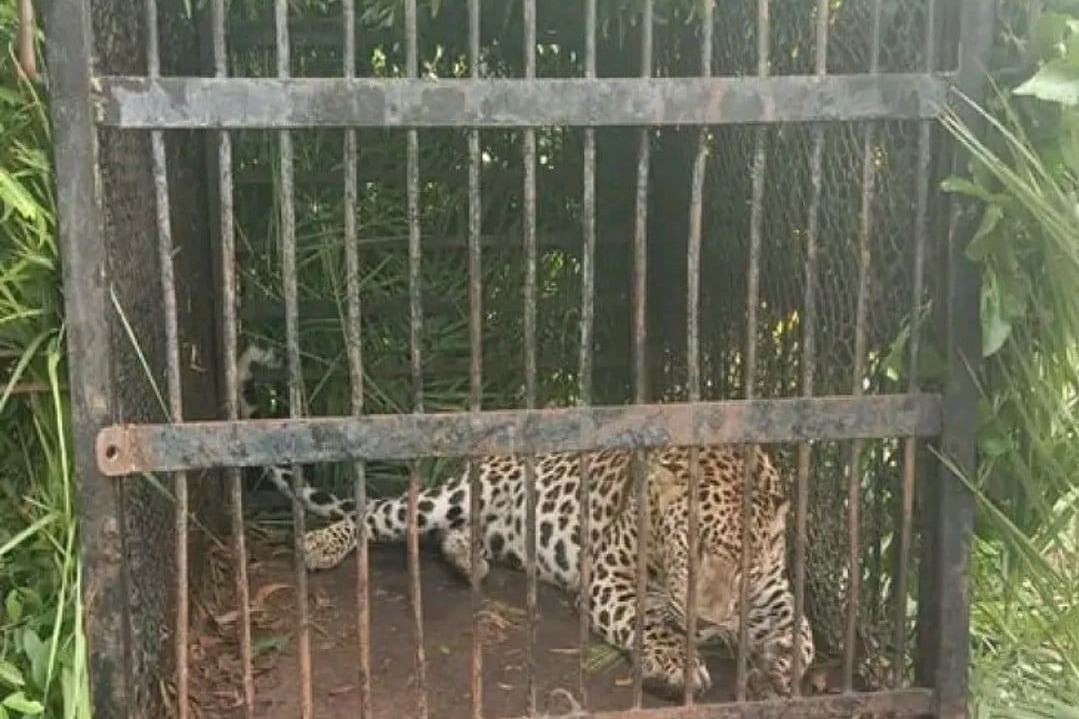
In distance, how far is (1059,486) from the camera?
8.86 ft

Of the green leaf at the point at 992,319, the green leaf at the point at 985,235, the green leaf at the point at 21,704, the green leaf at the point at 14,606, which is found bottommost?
the green leaf at the point at 21,704

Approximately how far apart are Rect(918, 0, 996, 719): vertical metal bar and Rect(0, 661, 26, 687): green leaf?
1.73 metres

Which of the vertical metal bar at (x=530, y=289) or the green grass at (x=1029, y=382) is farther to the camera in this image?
the green grass at (x=1029, y=382)

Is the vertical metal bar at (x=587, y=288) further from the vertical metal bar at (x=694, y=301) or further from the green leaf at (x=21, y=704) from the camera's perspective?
the green leaf at (x=21, y=704)

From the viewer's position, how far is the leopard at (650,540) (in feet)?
10.6

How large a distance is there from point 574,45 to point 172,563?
198 cm

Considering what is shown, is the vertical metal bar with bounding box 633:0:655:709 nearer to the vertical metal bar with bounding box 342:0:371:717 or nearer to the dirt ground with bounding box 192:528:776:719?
the dirt ground with bounding box 192:528:776:719

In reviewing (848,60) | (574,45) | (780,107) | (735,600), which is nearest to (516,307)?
(574,45)

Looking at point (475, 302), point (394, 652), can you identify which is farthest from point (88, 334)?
point (394, 652)

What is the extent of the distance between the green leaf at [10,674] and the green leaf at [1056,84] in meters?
2.02

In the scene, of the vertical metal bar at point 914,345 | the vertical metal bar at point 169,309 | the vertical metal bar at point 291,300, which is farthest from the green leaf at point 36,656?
Answer: the vertical metal bar at point 914,345

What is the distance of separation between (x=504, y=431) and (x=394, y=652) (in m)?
1.02

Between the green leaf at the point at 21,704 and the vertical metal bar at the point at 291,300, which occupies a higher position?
the vertical metal bar at the point at 291,300

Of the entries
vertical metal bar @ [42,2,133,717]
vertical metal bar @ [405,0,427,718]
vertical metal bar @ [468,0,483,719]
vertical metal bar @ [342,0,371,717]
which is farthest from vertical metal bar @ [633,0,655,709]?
vertical metal bar @ [42,2,133,717]
